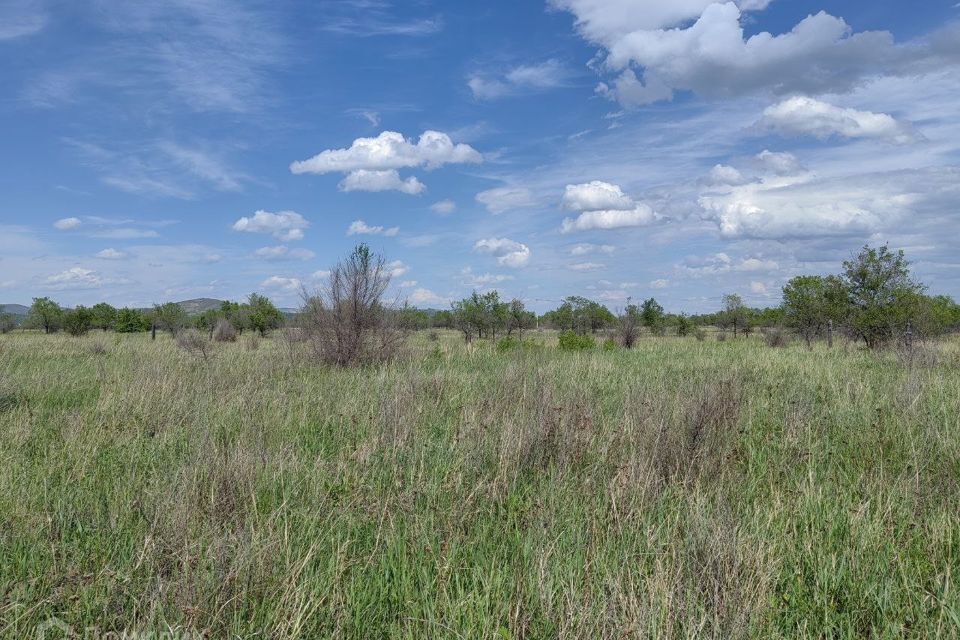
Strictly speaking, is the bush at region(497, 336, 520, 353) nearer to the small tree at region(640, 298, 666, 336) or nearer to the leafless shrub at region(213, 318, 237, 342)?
the leafless shrub at region(213, 318, 237, 342)

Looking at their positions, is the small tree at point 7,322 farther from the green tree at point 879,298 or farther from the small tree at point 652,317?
the green tree at point 879,298

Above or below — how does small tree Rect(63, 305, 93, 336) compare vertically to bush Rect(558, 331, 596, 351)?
above

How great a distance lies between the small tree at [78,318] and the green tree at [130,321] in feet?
8.22

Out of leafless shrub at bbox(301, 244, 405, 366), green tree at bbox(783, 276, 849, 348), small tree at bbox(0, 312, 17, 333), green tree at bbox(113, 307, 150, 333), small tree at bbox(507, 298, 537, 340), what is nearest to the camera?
leafless shrub at bbox(301, 244, 405, 366)

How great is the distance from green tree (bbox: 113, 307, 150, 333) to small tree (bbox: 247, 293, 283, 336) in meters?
16.3

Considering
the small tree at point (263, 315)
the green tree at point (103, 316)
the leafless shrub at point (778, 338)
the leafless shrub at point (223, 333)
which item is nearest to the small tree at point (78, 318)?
the green tree at point (103, 316)

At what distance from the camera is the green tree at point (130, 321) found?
184 ft

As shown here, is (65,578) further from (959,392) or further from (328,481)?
(959,392)

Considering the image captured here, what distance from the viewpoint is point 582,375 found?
34.3 ft

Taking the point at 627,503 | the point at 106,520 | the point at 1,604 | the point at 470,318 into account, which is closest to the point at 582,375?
the point at 627,503

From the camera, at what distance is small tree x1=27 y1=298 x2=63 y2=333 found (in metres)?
53.4

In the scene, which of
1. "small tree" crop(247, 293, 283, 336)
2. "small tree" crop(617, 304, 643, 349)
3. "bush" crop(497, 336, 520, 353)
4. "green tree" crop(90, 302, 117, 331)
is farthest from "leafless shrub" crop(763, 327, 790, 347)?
"green tree" crop(90, 302, 117, 331)

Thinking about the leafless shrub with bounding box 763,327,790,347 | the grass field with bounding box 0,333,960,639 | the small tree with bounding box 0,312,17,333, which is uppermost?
the small tree with bounding box 0,312,17,333

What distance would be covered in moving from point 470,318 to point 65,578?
46.2m
